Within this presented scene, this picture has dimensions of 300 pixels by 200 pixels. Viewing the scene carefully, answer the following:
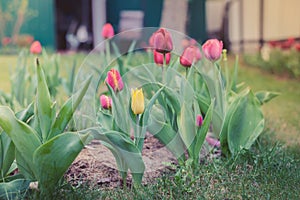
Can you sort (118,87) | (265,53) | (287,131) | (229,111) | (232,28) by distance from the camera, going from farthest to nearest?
(232,28) → (265,53) → (287,131) → (229,111) → (118,87)

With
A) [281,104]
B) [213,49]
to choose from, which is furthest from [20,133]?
[281,104]

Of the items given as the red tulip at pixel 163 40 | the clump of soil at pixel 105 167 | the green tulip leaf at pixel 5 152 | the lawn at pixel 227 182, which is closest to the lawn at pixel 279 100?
the lawn at pixel 227 182

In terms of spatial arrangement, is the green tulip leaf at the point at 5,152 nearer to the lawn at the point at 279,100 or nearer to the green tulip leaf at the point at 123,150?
the green tulip leaf at the point at 123,150

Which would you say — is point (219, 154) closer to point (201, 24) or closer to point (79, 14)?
point (201, 24)

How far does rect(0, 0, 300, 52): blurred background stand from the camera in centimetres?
1071

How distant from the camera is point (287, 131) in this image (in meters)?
3.74

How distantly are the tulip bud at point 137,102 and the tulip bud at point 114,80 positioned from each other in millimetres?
152

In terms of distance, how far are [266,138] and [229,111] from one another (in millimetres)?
537

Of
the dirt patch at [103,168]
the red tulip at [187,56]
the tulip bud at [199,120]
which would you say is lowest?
the dirt patch at [103,168]

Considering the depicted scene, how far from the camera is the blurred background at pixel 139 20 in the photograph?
1071cm

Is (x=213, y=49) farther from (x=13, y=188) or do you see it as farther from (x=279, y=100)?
(x=279, y=100)

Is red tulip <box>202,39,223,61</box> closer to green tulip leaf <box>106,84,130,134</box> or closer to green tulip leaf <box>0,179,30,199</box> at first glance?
green tulip leaf <box>106,84,130,134</box>

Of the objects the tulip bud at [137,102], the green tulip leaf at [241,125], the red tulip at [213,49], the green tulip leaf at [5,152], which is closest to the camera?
the tulip bud at [137,102]

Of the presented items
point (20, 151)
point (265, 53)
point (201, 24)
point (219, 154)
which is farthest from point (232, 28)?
point (20, 151)
